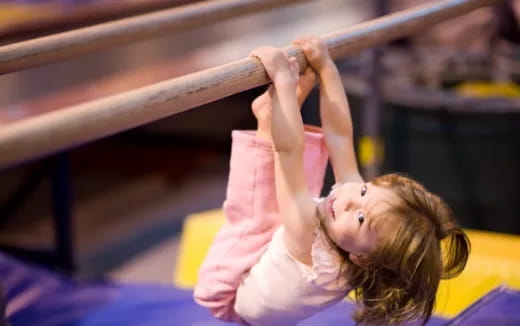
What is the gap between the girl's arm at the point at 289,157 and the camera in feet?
3.03

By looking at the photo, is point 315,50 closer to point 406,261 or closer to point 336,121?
point 336,121

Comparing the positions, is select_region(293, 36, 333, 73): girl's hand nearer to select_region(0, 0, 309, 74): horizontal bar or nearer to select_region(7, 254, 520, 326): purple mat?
select_region(0, 0, 309, 74): horizontal bar

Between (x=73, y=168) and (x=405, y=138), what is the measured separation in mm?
1407

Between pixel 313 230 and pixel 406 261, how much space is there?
0.11m

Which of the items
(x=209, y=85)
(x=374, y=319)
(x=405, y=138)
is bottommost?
(x=405, y=138)

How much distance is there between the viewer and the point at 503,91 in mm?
2461

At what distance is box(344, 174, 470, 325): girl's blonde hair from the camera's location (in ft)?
3.06

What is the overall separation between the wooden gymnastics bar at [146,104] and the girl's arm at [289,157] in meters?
0.02

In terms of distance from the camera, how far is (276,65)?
92cm

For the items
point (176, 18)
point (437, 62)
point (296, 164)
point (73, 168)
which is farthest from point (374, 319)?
point (73, 168)

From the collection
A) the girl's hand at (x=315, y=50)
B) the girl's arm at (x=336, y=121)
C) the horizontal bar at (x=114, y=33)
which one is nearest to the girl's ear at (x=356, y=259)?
the girl's arm at (x=336, y=121)

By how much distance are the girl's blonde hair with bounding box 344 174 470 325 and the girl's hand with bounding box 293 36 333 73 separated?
0.16m

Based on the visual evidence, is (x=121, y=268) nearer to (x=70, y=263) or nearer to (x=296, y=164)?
(x=70, y=263)

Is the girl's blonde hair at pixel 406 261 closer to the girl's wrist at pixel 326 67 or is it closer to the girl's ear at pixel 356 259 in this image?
the girl's ear at pixel 356 259
